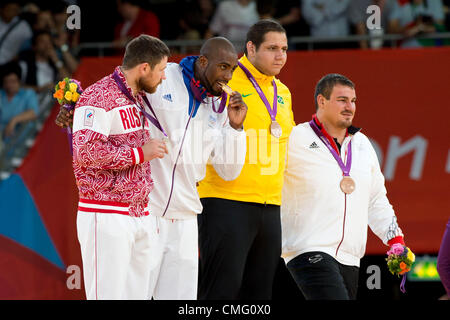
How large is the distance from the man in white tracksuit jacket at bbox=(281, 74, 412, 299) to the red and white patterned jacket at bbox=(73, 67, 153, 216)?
1.31 metres

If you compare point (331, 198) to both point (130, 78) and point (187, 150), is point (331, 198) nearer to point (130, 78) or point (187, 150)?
point (187, 150)

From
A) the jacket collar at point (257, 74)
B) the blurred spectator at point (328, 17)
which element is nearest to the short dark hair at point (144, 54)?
the jacket collar at point (257, 74)

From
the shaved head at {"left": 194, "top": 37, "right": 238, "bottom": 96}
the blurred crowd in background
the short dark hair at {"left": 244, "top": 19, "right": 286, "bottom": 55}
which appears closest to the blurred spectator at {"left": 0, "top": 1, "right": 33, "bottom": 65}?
the blurred crowd in background

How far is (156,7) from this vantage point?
10.5 metres

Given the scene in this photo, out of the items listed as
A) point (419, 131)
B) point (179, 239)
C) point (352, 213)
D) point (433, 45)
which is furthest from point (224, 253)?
point (433, 45)

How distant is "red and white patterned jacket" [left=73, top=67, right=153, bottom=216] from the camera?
4.79 metres

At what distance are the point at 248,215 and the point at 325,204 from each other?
0.55 m

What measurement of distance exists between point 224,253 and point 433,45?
4.63m

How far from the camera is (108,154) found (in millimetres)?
4766

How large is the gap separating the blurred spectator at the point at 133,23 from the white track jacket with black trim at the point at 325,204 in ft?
12.1

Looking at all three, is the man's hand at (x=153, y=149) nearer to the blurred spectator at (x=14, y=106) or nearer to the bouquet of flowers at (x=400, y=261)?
the bouquet of flowers at (x=400, y=261)

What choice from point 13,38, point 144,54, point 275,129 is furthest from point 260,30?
point 13,38

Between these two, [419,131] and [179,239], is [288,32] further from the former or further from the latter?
[179,239]

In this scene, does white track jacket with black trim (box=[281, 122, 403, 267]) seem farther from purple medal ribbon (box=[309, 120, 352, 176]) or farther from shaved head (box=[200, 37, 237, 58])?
shaved head (box=[200, 37, 237, 58])
